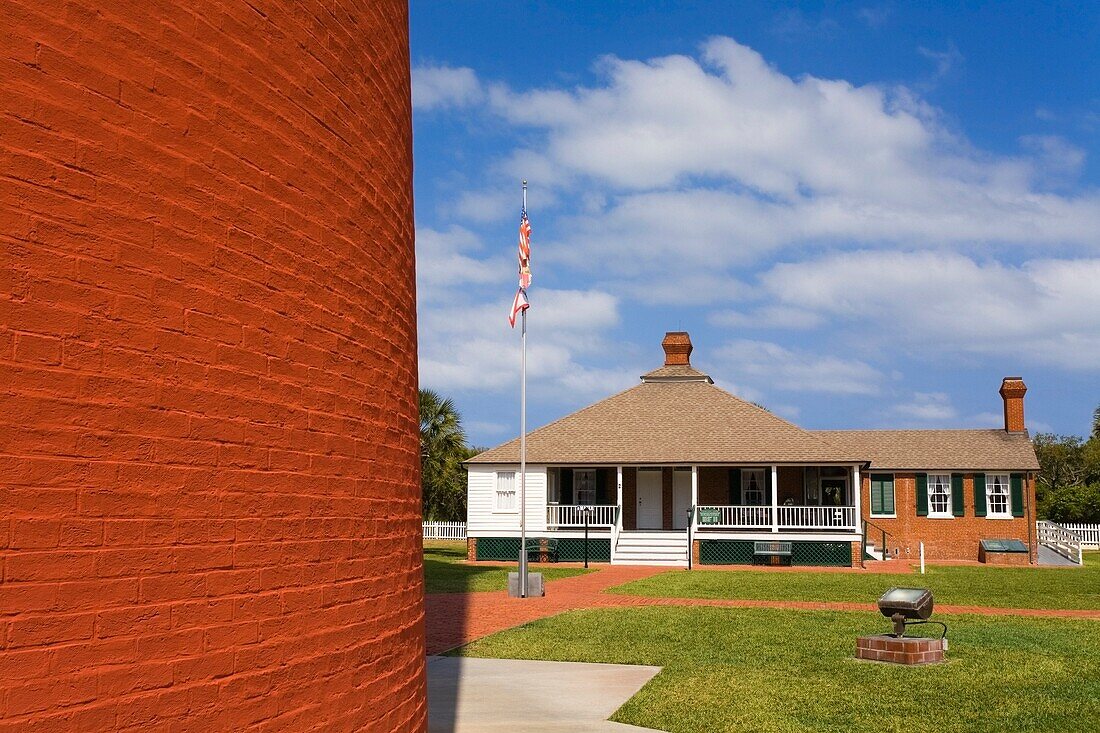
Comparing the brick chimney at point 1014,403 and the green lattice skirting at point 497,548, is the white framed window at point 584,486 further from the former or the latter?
the brick chimney at point 1014,403

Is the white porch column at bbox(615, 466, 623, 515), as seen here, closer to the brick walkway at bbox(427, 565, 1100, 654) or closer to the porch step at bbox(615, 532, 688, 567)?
the porch step at bbox(615, 532, 688, 567)

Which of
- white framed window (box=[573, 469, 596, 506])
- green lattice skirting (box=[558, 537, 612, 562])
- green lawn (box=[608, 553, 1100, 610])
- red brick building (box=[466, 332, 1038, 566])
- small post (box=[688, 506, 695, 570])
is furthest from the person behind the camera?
white framed window (box=[573, 469, 596, 506])

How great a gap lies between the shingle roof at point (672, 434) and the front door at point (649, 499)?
1.24 meters

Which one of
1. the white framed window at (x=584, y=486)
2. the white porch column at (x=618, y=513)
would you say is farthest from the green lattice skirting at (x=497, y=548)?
the white porch column at (x=618, y=513)

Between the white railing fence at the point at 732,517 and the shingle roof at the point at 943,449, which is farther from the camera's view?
the shingle roof at the point at 943,449

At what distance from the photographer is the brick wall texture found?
129 inches

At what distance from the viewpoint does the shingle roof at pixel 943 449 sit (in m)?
39.5

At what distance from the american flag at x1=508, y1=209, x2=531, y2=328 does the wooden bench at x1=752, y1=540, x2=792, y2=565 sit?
48.2 feet

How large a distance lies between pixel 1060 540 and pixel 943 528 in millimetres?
4588

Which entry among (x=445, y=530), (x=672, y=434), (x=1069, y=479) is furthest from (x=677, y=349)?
(x=1069, y=479)

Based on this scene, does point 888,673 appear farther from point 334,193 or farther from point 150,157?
point 150,157

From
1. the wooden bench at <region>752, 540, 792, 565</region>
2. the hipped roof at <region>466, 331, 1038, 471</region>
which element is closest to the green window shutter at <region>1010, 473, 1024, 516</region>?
the hipped roof at <region>466, 331, 1038, 471</region>

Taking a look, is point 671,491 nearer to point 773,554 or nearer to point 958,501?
point 773,554

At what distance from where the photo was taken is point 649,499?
36844 millimetres
